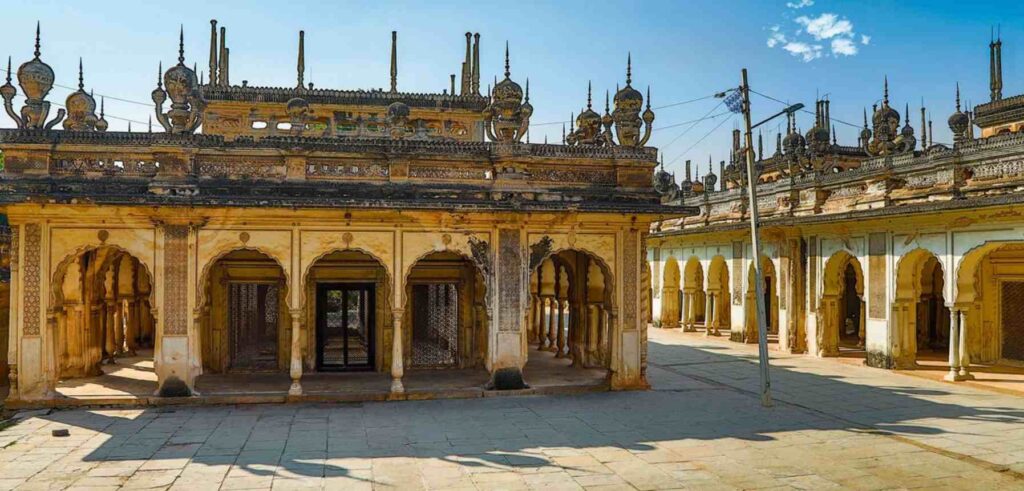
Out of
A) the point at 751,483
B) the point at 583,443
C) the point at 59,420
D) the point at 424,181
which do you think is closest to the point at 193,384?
the point at 59,420

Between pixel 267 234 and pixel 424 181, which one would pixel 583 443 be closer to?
pixel 424 181

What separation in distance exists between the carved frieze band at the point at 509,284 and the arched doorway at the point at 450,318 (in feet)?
7.88

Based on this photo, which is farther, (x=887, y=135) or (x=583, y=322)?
(x=887, y=135)

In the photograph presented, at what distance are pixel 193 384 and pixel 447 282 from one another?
5744 millimetres

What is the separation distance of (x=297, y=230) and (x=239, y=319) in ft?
13.9

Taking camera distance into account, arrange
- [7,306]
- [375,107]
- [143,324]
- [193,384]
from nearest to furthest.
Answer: [193,384], [7,306], [143,324], [375,107]

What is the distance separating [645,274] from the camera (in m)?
13.8

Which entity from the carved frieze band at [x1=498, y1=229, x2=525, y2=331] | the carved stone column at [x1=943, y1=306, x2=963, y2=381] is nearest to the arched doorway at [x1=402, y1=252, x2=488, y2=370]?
the carved frieze band at [x1=498, y1=229, x2=525, y2=331]

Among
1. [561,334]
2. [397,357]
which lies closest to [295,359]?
[397,357]

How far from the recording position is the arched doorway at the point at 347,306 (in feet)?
49.6

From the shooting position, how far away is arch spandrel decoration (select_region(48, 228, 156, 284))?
12.1 meters

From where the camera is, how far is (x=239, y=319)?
51.4 feet

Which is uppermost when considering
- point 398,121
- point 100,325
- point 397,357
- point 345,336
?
point 398,121

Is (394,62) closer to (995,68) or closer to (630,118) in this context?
(630,118)
